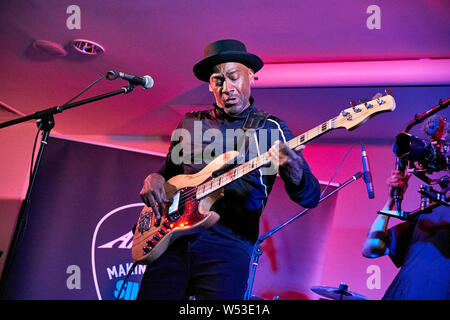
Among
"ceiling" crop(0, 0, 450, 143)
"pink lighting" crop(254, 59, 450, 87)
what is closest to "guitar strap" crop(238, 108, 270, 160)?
"ceiling" crop(0, 0, 450, 143)

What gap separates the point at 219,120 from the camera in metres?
2.69

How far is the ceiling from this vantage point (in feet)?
12.3

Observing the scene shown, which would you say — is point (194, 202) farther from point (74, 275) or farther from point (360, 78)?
point (74, 275)

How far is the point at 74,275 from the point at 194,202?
10.6ft

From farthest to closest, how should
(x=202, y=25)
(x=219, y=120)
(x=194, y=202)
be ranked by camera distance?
(x=202, y=25)
(x=219, y=120)
(x=194, y=202)

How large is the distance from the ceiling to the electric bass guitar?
1.77m

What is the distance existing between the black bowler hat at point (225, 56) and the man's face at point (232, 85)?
3 cm

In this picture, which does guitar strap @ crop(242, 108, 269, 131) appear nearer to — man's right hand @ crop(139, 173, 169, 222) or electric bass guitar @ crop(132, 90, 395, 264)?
electric bass guitar @ crop(132, 90, 395, 264)

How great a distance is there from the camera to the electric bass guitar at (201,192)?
218cm

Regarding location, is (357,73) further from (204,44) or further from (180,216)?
(180,216)

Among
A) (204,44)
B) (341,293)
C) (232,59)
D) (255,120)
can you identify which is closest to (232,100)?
(255,120)

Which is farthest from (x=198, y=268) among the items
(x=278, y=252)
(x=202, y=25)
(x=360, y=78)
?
(x=278, y=252)
